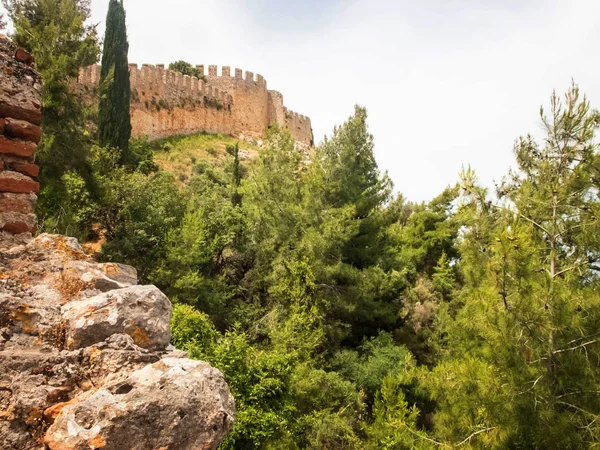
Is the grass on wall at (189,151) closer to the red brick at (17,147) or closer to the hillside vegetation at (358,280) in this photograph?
the hillside vegetation at (358,280)

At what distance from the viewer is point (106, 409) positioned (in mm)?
2096

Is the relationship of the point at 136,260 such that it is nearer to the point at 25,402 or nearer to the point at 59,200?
the point at 59,200

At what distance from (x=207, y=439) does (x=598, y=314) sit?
6568mm

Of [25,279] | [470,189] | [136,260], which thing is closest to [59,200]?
[136,260]

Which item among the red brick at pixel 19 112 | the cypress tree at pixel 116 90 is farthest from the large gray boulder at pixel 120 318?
the cypress tree at pixel 116 90

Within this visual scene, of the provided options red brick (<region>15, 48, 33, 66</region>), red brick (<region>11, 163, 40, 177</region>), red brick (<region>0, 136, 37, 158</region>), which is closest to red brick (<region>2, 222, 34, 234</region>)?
red brick (<region>11, 163, 40, 177</region>)

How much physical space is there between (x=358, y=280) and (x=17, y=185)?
13.2 meters

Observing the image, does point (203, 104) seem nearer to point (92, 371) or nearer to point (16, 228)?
point (16, 228)

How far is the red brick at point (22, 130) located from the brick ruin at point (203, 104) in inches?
947

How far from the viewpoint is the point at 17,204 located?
321 cm

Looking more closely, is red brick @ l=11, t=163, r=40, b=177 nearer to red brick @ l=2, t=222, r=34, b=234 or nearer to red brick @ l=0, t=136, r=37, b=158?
red brick @ l=0, t=136, r=37, b=158

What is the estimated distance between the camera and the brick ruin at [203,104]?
3084 centimetres

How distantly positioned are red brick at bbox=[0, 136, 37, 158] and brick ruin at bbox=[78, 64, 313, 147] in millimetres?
24124

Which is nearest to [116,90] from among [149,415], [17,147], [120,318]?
[17,147]
